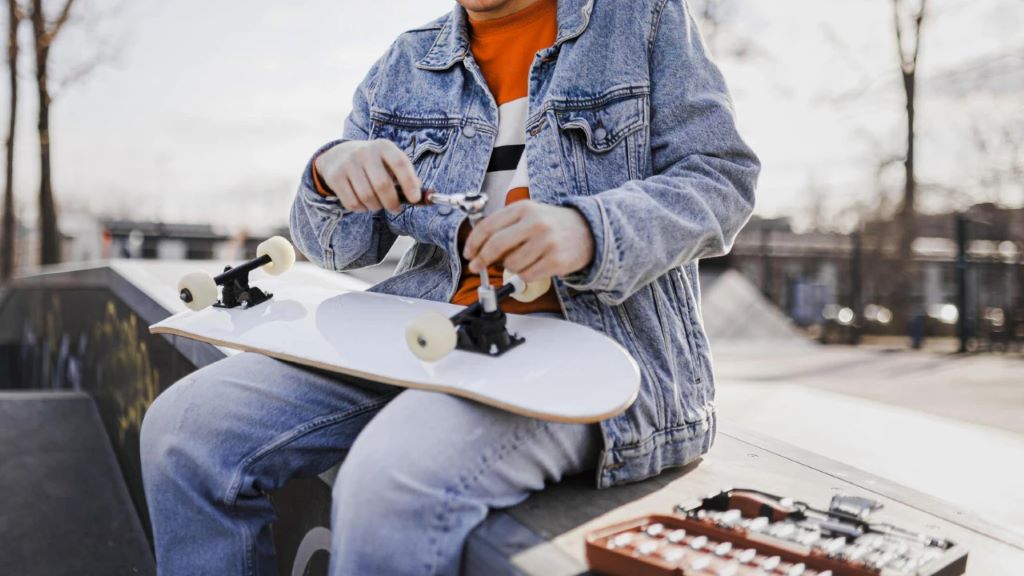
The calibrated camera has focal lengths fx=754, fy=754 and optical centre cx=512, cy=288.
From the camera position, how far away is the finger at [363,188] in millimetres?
1299

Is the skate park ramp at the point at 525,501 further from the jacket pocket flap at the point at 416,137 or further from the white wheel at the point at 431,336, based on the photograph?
the jacket pocket flap at the point at 416,137

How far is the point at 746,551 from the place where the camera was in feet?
3.45

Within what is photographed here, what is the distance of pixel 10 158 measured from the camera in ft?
36.8

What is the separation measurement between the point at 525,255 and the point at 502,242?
39mm

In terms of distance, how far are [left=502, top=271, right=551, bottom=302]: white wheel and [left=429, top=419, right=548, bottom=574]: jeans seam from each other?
23cm

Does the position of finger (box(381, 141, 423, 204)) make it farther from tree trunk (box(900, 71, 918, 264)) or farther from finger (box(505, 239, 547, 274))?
tree trunk (box(900, 71, 918, 264))

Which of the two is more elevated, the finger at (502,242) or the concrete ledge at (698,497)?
the finger at (502,242)

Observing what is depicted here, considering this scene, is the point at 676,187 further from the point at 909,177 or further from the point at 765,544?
the point at 909,177

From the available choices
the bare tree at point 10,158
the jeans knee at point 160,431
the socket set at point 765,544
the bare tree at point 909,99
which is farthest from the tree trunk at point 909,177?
the bare tree at point 10,158

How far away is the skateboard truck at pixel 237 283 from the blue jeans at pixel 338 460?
21 centimetres

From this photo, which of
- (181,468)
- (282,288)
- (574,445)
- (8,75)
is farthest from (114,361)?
(8,75)

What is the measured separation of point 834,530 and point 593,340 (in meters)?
0.47

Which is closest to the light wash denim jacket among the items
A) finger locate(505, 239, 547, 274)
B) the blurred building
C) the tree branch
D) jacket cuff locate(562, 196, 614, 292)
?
jacket cuff locate(562, 196, 614, 292)

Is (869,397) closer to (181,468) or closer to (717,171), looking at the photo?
(717,171)
